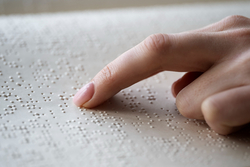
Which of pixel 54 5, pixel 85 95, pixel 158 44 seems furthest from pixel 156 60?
pixel 54 5

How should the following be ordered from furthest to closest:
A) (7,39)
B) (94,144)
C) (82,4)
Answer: (82,4) < (7,39) < (94,144)

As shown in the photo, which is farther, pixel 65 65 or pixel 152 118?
pixel 65 65

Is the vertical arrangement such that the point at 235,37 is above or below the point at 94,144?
above

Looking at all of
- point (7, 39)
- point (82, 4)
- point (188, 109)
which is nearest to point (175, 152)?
point (188, 109)

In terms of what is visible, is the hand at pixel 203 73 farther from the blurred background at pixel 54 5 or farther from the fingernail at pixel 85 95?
the blurred background at pixel 54 5

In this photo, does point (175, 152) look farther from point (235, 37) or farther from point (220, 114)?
point (235, 37)

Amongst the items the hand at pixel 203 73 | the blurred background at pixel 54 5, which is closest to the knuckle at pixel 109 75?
the hand at pixel 203 73

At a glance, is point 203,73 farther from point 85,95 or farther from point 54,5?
point 54,5

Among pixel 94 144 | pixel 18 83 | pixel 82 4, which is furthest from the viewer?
pixel 82 4
